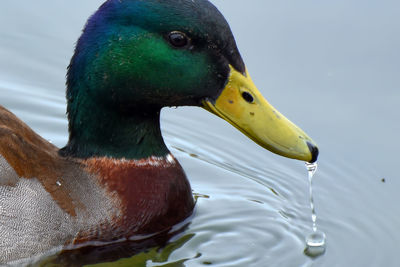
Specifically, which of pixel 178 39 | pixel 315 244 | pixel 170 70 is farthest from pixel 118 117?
pixel 315 244

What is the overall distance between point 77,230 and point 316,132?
2.50 m

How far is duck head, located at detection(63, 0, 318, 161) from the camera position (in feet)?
18.5

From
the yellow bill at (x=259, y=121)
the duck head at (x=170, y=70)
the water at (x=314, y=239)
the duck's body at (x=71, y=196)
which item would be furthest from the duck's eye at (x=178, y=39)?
the water at (x=314, y=239)

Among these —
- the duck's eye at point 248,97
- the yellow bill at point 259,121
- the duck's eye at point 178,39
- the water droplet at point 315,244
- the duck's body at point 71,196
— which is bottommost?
the water droplet at point 315,244

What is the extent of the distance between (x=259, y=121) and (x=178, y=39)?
0.71 metres

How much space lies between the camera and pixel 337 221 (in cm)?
671

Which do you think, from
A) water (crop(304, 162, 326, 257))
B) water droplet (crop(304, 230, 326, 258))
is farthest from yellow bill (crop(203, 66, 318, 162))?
water droplet (crop(304, 230, 326, 258))

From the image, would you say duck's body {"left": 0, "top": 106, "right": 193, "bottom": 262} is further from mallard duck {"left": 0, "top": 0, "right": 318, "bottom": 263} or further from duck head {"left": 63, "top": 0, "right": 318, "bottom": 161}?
duck head {"left": 63, "top": 0, "right": 318, "bottom": 161}

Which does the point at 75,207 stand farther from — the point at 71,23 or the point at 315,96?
the point at 71,23

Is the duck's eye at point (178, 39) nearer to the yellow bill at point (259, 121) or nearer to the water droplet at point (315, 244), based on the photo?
the yellow bill at point (259, 121)

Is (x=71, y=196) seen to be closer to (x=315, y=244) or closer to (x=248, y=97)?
(x=248, y=97)

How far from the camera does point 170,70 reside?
579cm

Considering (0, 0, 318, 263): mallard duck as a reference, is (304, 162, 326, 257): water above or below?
below

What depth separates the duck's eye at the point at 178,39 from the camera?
18.6 ft
